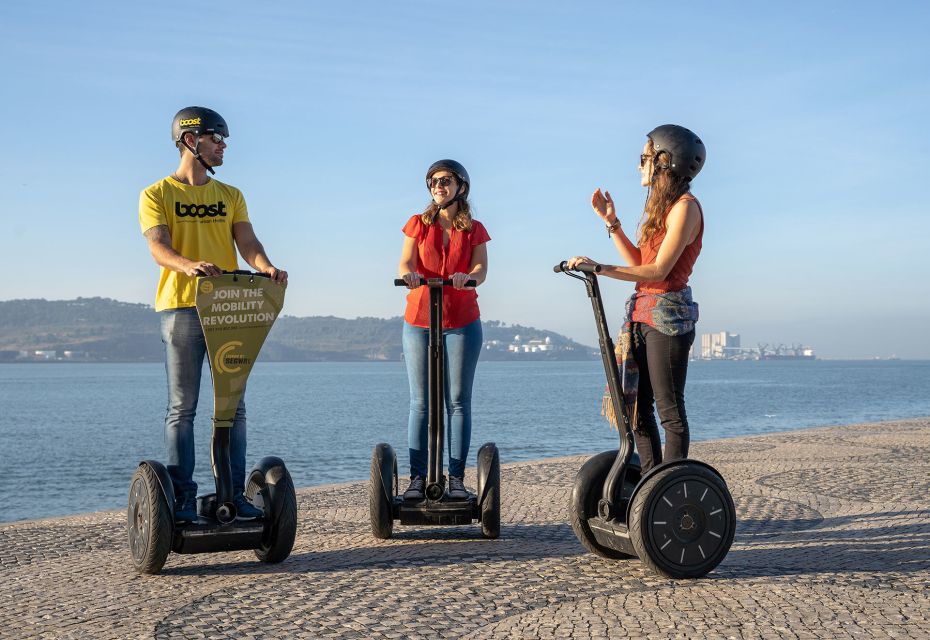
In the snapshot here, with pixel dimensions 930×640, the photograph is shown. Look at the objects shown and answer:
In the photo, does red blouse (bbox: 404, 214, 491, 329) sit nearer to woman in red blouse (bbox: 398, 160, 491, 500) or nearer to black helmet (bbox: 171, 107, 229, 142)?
woman in red blouse (bbox: 398, 160, 491, 500)

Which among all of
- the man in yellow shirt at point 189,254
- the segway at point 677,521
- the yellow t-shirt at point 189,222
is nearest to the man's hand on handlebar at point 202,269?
the man in yellow shirt at point 189,254

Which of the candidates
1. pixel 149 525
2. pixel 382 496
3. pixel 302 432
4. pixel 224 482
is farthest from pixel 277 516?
pixel 302 432

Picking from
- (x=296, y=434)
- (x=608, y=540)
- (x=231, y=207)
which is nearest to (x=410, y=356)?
(x=231, y=207)

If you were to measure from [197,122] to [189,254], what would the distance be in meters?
0.67

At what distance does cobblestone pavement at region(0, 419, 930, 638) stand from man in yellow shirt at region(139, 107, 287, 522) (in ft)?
1.86

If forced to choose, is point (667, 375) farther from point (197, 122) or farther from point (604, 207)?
point (197, 122)

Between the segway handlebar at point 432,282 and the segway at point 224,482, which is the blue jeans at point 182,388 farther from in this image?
the segway handlebar at point 432,282

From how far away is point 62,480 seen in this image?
23016 mm

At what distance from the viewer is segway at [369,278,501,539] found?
530 cm

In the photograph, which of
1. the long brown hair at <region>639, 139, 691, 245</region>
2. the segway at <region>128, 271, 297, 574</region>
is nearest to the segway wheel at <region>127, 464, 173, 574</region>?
the segway at <region>128, 271, 297, 574</region>

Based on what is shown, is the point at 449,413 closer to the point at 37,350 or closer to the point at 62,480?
the point at 62,480

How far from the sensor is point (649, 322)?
14.9 ft

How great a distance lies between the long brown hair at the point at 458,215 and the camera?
18.8 ft

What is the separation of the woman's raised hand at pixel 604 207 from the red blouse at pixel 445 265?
105cm
